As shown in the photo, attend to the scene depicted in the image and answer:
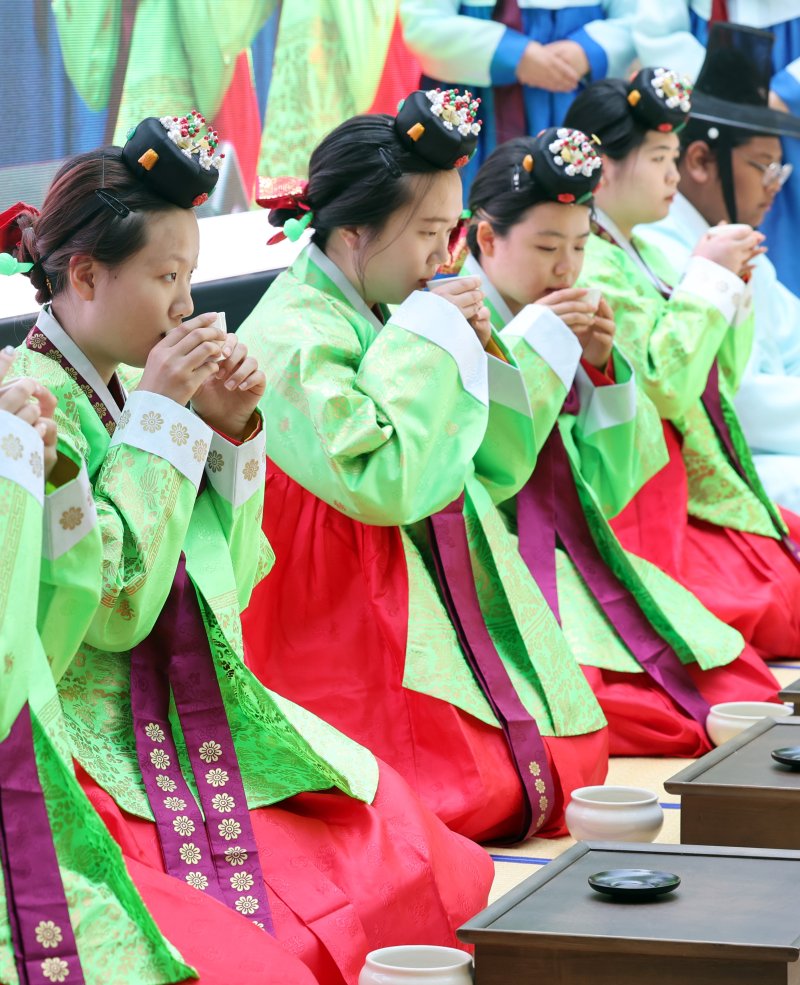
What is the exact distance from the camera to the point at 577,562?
3.83 m

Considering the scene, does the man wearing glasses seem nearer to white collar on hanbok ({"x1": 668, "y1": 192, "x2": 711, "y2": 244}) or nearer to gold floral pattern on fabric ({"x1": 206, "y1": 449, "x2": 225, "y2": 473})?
Answer: white collar on hanbok ({"x1": 668, "y1": 192, "x2": 711, "y2": 244})

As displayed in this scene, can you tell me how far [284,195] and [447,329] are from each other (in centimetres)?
45

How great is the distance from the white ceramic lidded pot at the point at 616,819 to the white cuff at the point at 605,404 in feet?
4.46

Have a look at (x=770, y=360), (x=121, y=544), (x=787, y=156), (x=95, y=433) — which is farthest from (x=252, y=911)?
(x=787, y=156)

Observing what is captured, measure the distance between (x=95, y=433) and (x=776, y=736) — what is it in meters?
1.27

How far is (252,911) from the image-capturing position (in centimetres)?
223

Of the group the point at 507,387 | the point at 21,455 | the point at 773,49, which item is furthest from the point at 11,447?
the point at 773,49

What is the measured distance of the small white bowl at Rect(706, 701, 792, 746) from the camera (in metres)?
3.37

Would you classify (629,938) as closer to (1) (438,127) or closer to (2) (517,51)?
(1) (438,127)

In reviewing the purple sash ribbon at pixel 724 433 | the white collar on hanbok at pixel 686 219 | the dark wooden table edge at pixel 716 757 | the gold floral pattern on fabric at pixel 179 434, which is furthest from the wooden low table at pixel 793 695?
the white collar on hanbok at pixel 686 219

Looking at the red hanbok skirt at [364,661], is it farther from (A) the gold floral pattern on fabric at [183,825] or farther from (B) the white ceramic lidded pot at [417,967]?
(B) the white ceramic lidded pot at [417,967]

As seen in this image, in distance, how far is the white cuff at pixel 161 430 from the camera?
7.66 feet

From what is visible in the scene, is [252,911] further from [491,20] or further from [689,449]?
[491,20]

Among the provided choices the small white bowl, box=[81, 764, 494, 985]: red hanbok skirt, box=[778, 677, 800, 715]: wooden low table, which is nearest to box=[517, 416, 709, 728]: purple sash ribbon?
the small white bowl
